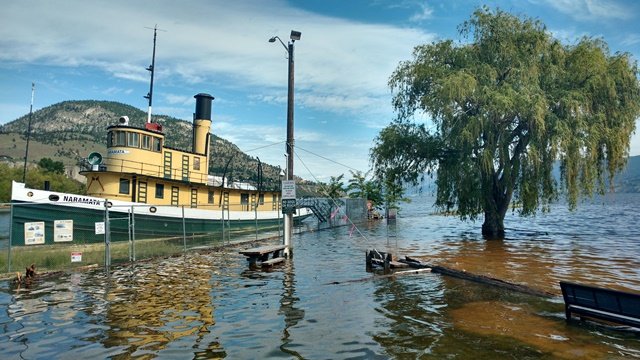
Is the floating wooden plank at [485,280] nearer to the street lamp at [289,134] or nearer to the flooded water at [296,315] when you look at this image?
the flooded water at [296,315]

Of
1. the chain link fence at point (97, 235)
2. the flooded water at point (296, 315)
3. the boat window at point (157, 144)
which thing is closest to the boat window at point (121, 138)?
the boat window at point (157, 144)

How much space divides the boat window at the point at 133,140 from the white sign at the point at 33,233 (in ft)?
44.9

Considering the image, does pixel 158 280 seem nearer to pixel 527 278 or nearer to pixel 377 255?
pixel 377 255

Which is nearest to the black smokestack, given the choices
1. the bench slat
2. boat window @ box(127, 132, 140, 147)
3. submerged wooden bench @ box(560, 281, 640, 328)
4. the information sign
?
boat window @ box(127, 132, 140, 147)

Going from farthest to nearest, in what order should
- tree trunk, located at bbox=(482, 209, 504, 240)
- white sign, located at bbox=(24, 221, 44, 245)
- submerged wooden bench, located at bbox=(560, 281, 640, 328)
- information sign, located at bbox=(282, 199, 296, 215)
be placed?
tree trunk, located at bbox=(482, 209, 504, 240)
information sign, located at bbox=(282, 199, 296, 215)
white sign, located at bbox=(24, 221, 44, 245)
submerged wooden bench, located at bbox=(560, 281, 640, 328)

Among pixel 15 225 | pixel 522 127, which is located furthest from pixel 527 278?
pixel 15 225

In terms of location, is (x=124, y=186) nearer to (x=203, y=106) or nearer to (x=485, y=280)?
(x=203, y=106)

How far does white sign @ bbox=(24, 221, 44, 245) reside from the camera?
536 inches

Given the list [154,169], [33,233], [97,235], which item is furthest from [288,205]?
[154,169]

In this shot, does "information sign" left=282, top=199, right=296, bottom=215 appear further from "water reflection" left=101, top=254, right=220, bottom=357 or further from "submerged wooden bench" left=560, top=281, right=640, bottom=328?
"submerged wooden bench" left=560, top=281, right=640, bottom=328

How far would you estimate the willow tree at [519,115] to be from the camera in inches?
949

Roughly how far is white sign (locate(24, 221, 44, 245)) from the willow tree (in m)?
20.3

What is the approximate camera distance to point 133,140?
88.0 feet

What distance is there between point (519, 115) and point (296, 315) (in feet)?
66.5
